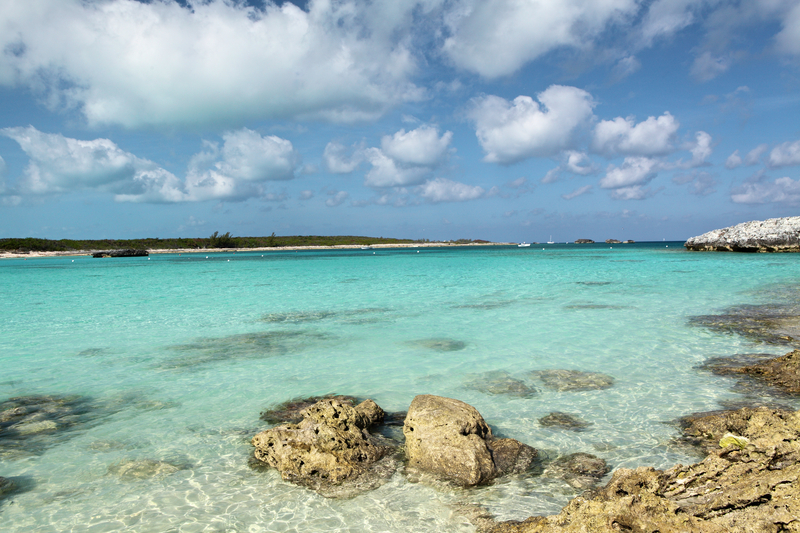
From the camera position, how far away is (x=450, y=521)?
3.73m

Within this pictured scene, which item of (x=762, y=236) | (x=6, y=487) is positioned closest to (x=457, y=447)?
(x=6, y=487)

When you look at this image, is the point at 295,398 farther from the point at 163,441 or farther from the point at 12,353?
the point at 12,353

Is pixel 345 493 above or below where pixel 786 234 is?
below

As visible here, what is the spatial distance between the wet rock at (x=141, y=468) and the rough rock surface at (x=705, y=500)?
3425mm

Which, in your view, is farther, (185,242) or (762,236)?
(185,242)

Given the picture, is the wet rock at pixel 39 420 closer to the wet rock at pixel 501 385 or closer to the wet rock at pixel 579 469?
the wet rock at pixel 501 385

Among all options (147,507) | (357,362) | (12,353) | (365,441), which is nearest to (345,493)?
(365,441)

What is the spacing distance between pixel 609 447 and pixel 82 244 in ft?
373

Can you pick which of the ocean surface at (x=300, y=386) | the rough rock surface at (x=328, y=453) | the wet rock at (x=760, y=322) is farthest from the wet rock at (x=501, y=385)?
the wet rock at (x=760, y=322)

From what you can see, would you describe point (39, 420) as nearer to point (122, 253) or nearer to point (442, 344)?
point (442, 344)

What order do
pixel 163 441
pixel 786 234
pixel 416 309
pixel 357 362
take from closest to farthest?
pixel 163 441, pixel 357 362, pixel 416 309, pixel 786 234

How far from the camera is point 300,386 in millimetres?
7289

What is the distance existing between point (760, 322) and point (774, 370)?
4994 mm

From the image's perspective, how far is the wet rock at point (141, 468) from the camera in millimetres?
4633
